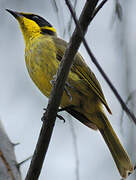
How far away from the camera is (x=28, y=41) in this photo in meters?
4.29

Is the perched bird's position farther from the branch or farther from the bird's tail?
the branch

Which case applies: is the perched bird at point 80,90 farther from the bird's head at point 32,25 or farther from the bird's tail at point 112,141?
the bird's head at point 32,25

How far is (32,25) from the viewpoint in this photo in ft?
15.0

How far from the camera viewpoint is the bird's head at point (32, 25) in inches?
176

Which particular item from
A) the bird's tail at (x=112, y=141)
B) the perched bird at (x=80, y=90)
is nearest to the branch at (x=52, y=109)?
the perched bird at (x=80, y=90)

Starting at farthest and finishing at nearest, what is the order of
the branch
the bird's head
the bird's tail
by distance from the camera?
the bird's head, the bird's tail, the branch

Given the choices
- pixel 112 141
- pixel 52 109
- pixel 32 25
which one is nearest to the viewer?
pixel 52 109

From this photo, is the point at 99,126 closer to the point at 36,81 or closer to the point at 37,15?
the point at 36,81

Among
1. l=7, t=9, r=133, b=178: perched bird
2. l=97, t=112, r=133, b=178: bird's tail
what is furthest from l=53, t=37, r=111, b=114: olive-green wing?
l=97, t=112, r=133, b=178: bird's tail

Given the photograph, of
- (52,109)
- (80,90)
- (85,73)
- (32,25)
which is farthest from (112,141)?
(32,25)

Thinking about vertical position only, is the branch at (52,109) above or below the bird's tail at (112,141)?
above

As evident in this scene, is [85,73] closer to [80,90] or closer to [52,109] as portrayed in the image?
[80,90]

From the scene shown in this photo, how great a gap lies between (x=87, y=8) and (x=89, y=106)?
1915 mm

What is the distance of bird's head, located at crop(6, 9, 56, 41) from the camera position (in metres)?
4.46
